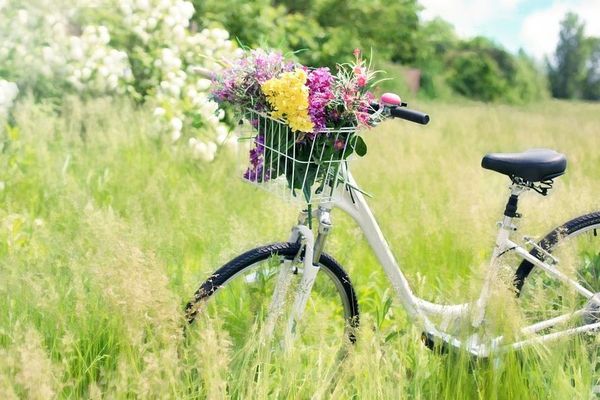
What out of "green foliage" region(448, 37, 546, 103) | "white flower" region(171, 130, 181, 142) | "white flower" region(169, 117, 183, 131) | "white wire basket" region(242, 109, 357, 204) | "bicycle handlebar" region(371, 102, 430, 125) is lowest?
"green foliage" region(448, 37, 546, 103)

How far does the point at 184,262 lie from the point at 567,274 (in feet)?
5.48

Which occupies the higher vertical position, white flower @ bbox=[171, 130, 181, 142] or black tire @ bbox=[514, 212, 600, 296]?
black tire @ bbox=[514, 212, 600, 296]

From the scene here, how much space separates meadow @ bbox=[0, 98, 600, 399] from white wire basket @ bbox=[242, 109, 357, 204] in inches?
16.9

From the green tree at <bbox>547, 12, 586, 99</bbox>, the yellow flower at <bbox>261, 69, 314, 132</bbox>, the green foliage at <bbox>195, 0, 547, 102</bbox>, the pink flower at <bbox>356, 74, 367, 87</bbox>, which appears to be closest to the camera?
the yellow flower at <bbox>261, 69, 314, 132</bbox>

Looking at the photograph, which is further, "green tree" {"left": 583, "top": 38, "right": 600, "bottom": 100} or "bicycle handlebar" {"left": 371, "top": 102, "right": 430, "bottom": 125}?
"green tree" {"left": 583, "top": 38, "right": 600, "bottom": 100}

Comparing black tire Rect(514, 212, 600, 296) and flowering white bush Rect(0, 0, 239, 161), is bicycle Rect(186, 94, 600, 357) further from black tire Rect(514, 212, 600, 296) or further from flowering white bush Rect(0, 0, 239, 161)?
flowering white bush Rect(0, 0, 239, 161)

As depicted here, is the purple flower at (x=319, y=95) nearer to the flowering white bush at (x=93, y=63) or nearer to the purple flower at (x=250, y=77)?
the purple flower at (x=250, y=77)

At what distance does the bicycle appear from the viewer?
2.60m

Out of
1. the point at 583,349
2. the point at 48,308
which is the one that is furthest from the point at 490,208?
the point at 48,308

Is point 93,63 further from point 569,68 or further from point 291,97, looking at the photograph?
point 569,68

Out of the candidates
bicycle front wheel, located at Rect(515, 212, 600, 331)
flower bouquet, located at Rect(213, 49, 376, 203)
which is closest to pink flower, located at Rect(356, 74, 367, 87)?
flower bouquet, located at Rect(213, 49, 376, 203)

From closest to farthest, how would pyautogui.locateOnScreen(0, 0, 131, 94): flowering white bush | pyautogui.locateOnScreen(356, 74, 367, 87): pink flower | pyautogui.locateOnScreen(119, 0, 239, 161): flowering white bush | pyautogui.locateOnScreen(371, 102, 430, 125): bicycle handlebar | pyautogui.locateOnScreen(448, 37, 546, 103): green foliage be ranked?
pyautogui.locateOnScreen(356, 74, 367, 87): pink flower
pyautogui.locateOnScreen(371, 102, 430, 125): bicycle handlebar
pyautogui.locateOnScreen(119, 0, 239, 161): flowering white bush
pyautogui.locateOnScreen(0, 0, 131, 94): flowering white bush
pyautogui.locateOnScreen(448, 37, 546, 103): green foliage

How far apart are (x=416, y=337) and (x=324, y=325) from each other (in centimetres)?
72

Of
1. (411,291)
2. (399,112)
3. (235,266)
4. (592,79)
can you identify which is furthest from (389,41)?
(235,266)
